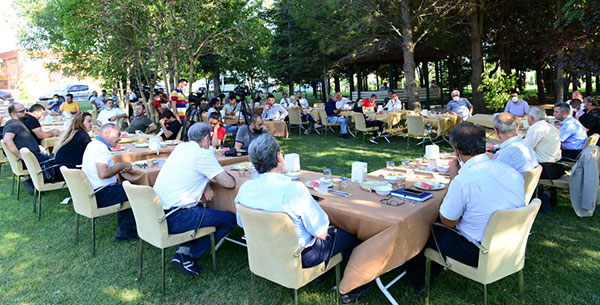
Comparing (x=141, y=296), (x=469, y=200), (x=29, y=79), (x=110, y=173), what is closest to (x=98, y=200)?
(x=110, y=173)

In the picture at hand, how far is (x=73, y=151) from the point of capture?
4871 mm

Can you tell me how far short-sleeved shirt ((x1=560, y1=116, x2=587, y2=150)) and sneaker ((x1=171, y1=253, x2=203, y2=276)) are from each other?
198 inches

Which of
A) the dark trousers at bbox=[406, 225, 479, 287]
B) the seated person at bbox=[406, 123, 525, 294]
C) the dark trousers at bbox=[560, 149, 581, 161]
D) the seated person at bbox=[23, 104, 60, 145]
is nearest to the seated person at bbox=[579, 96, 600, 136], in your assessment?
the dark trousers at bbox=[560, 149, 581, 161]

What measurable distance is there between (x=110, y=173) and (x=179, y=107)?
5.85 meters

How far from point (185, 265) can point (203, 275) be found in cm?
18

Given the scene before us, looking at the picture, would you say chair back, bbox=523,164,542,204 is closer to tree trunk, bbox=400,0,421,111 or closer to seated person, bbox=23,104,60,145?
seated person, bbox=23,104,60,145

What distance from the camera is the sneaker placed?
332 centimetres

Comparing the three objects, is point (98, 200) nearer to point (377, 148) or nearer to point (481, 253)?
point (481, 253)

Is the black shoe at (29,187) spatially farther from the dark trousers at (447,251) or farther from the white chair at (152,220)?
the dark trousers at (447,251)

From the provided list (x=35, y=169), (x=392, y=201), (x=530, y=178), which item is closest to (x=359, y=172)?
(x=392, y=201)

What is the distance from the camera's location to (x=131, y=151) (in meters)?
5.36

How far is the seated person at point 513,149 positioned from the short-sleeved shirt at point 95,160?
3979 millimetres

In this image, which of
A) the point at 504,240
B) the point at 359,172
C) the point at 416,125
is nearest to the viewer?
Answer: the point at 504,240

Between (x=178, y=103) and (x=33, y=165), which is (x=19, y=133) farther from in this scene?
(x=178, y=103)
